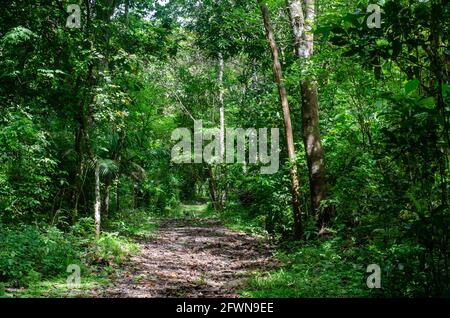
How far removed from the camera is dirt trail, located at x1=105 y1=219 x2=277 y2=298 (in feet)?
21.5

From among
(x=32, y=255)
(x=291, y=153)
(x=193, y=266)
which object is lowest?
(x=193, y=266)

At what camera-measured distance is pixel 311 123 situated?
1070 centimetres

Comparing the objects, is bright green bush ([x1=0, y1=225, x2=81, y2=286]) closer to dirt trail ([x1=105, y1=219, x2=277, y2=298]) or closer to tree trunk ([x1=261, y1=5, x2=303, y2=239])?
dirt trail ([x1=105, y1=219, x2=277, y2=298])

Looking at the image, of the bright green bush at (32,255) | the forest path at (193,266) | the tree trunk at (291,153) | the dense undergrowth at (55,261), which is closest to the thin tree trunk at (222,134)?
the forest path at (193,266)

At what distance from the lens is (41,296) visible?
222 inches

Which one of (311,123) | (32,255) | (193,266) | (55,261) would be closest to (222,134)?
(311,123)

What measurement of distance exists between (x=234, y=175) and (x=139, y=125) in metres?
5.45

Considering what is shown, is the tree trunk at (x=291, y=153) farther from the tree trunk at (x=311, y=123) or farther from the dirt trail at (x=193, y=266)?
the dirt trail at (x=193, y=266)

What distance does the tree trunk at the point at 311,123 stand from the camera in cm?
1038

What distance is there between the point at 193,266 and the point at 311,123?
4.74 m

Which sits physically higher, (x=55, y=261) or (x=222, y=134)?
(x=222, y=134)

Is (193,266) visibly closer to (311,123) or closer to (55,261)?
(55,261)
